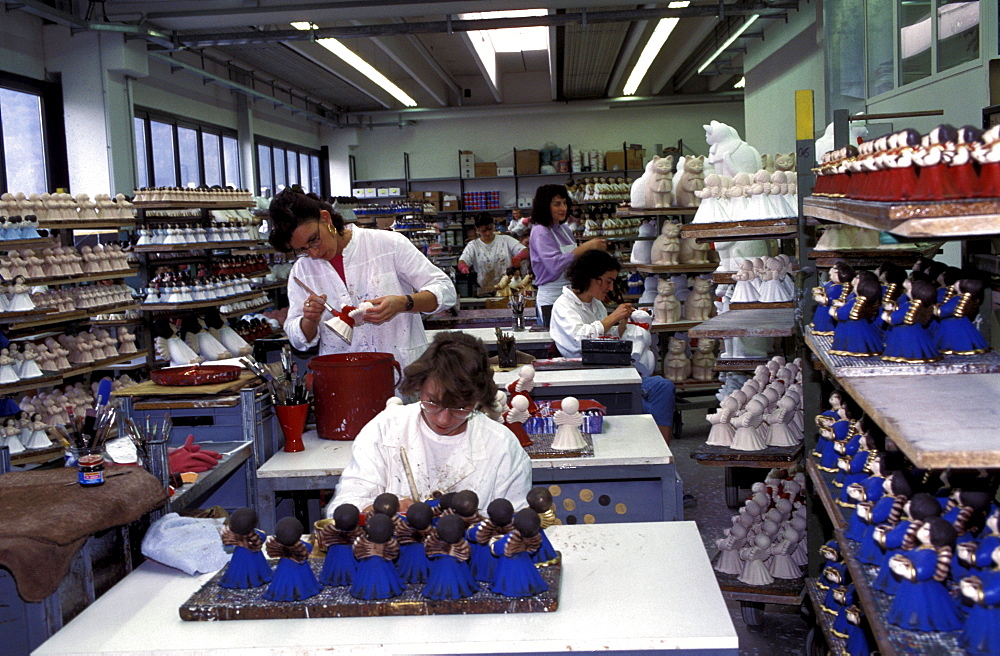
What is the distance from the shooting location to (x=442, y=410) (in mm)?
2508

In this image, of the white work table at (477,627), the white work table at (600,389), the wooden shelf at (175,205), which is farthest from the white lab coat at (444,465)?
the wooden shelf at (175,205)

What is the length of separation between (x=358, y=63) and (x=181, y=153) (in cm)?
250

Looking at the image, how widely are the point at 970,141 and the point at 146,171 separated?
405 inches

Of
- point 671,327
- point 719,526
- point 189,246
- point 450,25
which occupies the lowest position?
point 719,526

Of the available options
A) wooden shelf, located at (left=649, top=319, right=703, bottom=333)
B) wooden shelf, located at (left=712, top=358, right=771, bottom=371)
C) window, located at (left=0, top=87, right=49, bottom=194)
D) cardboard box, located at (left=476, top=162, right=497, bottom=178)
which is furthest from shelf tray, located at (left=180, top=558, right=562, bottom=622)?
cardboard box, located at (left=476, top=162, right=497, bottom=178)

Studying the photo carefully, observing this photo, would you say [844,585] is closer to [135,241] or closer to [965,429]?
[965,429]

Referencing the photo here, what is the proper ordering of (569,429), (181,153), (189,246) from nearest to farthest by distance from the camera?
(569,429) → (189,246) → (181,153)

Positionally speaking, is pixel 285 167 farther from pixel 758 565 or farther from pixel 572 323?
pixel 758 565

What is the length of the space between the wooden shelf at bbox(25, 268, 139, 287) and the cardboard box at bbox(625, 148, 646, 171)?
9597mm

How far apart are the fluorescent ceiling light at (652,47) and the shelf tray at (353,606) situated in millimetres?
8299

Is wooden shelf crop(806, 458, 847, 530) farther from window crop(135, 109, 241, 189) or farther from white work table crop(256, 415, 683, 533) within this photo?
window crop(135, 109, 241, 189)

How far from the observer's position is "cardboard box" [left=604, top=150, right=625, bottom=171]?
15.8 meters

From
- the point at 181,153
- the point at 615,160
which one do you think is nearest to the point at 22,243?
the point at 181,153

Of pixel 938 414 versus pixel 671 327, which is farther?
pixel 671 327
